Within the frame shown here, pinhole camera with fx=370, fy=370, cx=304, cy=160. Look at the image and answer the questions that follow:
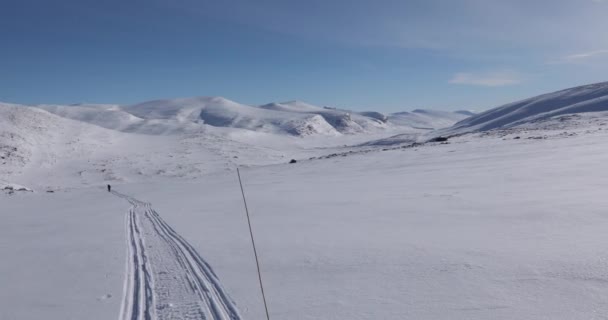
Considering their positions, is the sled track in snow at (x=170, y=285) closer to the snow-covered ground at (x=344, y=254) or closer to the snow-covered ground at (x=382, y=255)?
the snow-covered ground at (x=344, y=254)

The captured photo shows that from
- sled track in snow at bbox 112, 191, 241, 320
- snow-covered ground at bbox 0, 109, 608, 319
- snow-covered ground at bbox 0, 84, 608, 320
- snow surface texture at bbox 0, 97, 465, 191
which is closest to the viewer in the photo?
snow-covered ground at bbox 0, 109, 608, 319

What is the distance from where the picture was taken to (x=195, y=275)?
770cm

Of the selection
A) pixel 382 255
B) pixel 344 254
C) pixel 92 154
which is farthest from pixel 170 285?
pixel 92 154

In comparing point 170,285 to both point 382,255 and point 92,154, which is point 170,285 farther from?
point 92,154

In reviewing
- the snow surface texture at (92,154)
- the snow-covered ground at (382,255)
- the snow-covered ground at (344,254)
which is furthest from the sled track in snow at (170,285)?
the snow surface texture at (92,154)

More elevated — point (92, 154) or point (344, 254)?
point (92, 154)

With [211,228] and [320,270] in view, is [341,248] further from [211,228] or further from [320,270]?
[211,228]

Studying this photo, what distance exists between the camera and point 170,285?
23.7 feet

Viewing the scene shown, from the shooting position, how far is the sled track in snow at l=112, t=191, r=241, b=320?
237 inches

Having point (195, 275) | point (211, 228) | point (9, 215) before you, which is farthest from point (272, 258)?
point (9, 215)

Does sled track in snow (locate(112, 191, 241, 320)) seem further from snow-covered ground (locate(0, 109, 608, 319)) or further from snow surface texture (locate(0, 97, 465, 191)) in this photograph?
snow surface texture (locate(0, 97, 465, 191))

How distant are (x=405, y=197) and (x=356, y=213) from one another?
2987mm

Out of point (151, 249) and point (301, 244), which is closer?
point (301, 244)

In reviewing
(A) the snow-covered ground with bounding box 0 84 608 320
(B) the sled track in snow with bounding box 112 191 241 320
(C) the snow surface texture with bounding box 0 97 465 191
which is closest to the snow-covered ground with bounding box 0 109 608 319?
(A) the snow-covered ground with bounding box 0 84 608 320
